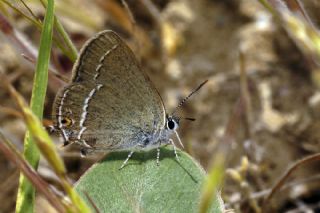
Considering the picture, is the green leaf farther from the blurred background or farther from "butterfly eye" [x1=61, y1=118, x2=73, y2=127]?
the blurred background

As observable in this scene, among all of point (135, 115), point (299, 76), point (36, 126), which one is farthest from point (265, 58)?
point (36, 126)

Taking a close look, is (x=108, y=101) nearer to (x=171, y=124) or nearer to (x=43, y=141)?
(x=171, y=124)

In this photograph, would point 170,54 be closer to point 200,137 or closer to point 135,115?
point 200,137

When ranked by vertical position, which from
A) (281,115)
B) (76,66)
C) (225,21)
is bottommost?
(281,115)

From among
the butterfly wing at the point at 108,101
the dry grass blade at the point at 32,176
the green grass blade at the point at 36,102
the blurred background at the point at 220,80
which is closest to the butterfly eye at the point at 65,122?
the butterfly wing at the point at 108,101

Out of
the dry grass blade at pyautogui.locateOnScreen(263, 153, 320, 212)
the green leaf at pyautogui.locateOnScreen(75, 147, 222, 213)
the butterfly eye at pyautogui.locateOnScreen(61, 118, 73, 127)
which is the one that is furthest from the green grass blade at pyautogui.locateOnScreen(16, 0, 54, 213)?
the dry grass blade at pyautogui.locateOnScreen(263, 153, 320, 212)

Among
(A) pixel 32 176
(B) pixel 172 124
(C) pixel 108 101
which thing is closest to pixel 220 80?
(B) pixel 172 124
